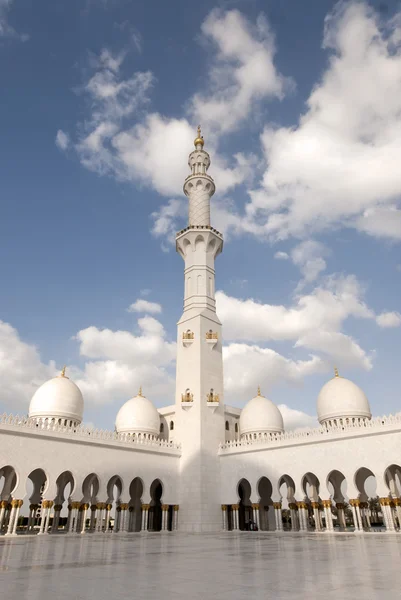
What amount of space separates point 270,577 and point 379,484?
18189mm

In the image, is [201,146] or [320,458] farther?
[201,146]

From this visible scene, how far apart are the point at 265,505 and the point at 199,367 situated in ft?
36.0

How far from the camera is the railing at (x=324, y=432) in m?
22.9

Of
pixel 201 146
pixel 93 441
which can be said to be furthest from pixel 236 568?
pixel 201 146

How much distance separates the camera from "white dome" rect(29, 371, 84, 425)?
91.8ft

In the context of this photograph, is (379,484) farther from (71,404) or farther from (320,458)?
(71,404)

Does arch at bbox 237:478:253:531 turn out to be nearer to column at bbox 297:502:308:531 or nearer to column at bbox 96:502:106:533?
column at bbox 297:502:308:531

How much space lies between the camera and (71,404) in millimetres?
28500

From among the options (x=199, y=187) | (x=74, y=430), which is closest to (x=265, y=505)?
(x=74, y=430)

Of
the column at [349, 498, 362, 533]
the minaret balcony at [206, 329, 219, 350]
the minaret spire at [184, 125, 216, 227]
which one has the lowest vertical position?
the column at [349, 498, 362, 533]

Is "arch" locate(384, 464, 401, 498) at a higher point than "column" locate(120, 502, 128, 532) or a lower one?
higher

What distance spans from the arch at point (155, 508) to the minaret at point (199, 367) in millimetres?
4107

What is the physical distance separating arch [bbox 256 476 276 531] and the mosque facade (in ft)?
0.34

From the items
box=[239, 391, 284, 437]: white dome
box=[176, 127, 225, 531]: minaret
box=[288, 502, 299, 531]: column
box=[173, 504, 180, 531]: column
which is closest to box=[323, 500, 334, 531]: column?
box=[288, 502, 299, 531]: column
